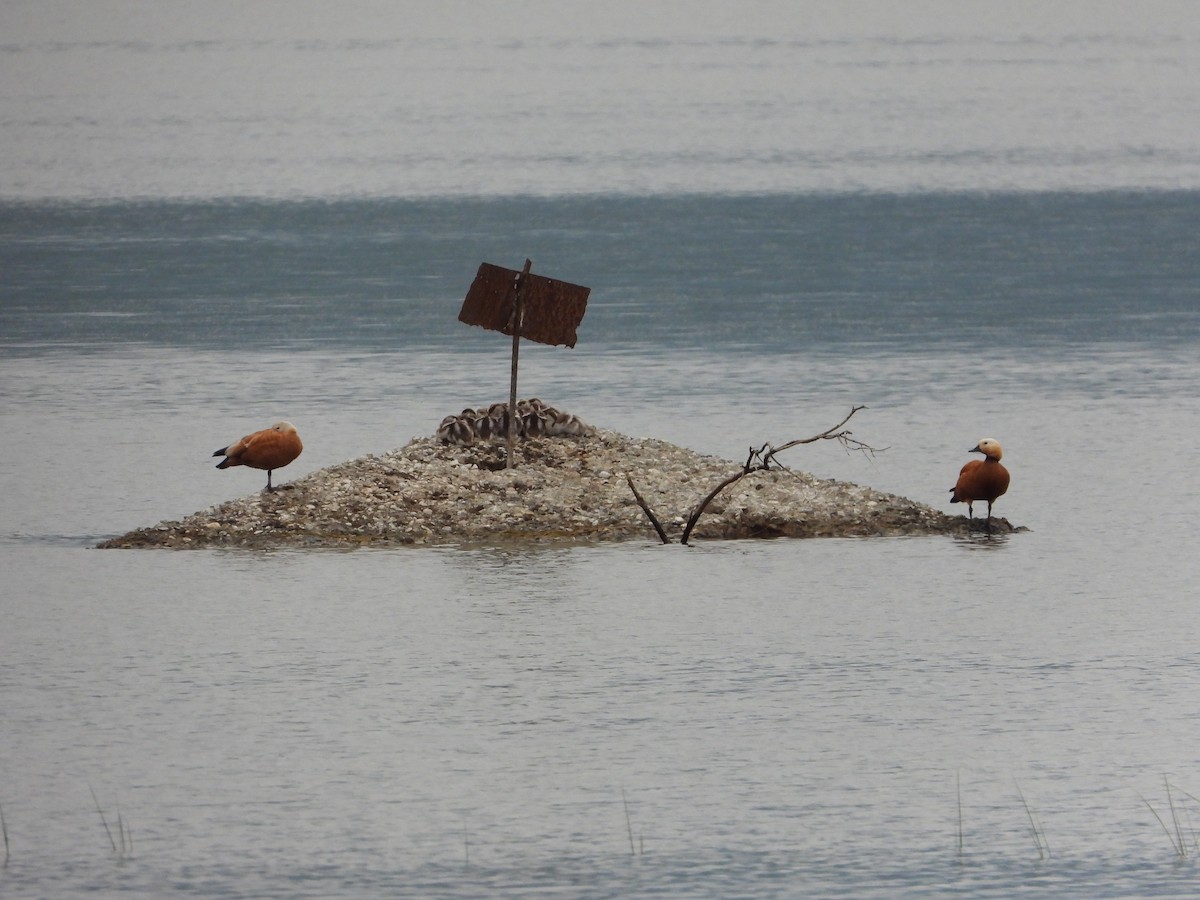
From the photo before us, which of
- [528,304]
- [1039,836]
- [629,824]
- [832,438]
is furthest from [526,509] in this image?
[1039,836]

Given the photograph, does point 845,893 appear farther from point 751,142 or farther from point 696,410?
point 751,142

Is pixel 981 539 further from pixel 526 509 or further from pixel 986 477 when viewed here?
A: pixel 526 509

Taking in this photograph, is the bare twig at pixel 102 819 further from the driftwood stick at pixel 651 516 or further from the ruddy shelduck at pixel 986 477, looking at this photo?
the ruddy shelduck at pixel 986 477

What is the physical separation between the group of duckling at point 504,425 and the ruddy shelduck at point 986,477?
3671 mm

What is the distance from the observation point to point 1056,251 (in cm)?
6319

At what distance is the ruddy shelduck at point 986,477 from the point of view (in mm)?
20594

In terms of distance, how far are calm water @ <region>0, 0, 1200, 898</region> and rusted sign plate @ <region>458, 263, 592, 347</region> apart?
8.96 feet

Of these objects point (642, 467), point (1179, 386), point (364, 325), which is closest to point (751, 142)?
point (364, 325)

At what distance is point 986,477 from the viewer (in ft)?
67.6

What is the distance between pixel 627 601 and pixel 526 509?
2.57 m

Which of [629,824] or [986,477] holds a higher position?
[986,477]

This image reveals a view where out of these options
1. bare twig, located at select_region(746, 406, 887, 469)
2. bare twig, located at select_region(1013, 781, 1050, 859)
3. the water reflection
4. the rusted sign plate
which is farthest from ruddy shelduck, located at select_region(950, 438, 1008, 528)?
bare twig, located at select_region(1013, 781, 1050, 859)

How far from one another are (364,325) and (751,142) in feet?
256

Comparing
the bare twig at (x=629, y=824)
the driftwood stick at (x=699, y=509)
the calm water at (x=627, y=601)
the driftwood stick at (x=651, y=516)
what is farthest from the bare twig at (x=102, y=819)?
the driftwood stick at (x=699, y=509)
